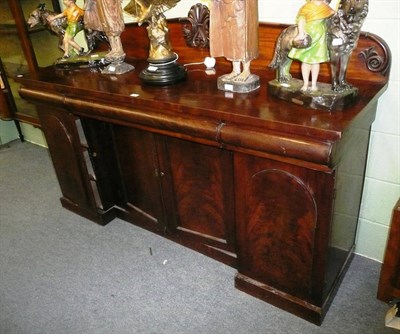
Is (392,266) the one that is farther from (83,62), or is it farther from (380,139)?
(83,62)

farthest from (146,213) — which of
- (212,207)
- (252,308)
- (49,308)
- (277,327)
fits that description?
(277,327)

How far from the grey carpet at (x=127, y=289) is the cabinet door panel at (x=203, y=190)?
0.17 metres

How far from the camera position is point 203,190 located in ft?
5.40

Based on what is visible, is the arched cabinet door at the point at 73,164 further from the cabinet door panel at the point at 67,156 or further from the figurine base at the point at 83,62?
the figurine base at the point at 83,62

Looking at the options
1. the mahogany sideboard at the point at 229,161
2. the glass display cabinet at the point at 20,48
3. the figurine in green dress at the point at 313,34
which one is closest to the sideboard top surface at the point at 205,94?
the mahogany sideboard at the point at 229,161

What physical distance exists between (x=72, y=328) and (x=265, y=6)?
152 centimetres

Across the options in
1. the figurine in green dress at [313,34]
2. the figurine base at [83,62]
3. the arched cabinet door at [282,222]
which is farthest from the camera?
the figurine base at [83,62]

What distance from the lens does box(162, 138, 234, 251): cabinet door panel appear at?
1.53 meters

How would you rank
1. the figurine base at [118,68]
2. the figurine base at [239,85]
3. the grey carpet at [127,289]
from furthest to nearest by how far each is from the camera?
the figurine base at [118,68] < the grey carpet at [127,289] < the figurine base at [239,85]

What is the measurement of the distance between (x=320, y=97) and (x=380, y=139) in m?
0.47

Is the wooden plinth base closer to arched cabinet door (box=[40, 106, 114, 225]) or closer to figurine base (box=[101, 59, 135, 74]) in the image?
arched cabinet door (box=[40, 106, 114, 225])

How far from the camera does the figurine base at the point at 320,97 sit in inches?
44.6

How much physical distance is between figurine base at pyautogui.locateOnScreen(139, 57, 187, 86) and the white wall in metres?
0.37

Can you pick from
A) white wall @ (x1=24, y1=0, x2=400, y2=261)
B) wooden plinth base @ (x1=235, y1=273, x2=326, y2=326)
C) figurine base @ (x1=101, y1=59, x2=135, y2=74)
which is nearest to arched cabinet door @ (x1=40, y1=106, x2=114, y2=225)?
figurine base @ (x1=101, y1=59, x2=135, y2=74)
